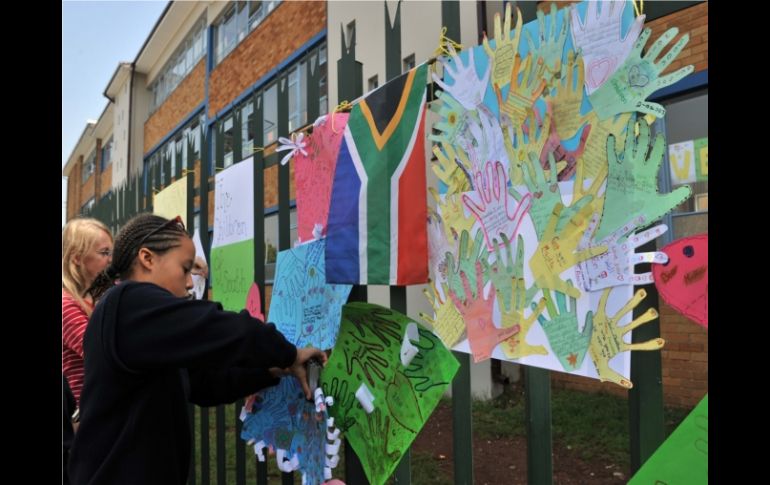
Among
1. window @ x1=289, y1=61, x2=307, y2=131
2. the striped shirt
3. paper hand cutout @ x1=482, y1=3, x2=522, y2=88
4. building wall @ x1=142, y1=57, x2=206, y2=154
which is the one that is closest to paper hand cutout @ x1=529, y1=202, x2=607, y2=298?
paper hand cutout @ x1=482, y1=3, x2=522, y2=88

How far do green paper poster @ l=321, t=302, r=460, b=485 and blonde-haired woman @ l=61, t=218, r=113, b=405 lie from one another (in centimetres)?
114

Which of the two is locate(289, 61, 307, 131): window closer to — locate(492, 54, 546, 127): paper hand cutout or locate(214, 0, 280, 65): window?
locate(214, 0, 280, 65): window

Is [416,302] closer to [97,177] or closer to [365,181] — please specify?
[365,181]

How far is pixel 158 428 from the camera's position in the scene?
156 centimetres

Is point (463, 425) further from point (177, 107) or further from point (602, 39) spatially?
point (177, 107)

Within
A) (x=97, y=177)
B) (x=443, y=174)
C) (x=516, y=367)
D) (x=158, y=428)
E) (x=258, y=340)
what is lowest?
(x=516, y=367)

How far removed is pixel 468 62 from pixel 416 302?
3.82 meters

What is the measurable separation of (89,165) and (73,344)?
107ft

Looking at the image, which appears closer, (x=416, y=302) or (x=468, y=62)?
(x=468, y=62)

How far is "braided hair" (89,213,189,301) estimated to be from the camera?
170 centimetres

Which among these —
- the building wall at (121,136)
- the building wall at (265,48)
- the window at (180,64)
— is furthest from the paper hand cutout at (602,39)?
the building wall at (121,136)

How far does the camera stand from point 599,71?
97cm

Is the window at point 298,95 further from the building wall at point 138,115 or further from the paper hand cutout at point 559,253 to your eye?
the building wall at point 138,115
